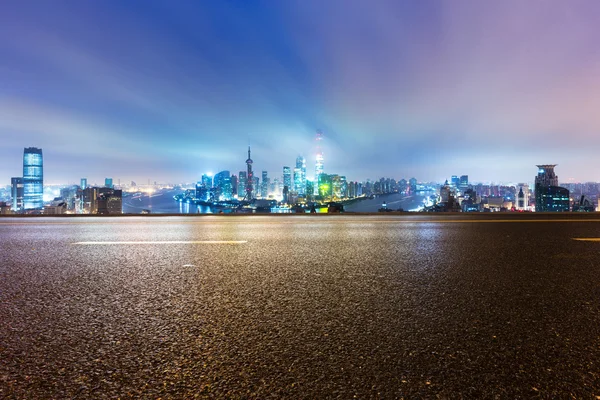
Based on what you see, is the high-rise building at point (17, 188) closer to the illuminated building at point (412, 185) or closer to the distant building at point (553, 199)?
the distant building at point (553, 199)

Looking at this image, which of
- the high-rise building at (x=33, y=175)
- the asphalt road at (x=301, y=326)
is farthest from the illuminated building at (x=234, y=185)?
the asphalt road at (x=301, y=326)

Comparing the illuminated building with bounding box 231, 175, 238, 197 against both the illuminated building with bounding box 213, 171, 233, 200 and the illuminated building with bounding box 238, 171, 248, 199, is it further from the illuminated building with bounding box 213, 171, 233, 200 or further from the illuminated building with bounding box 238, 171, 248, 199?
the illuminated building with bounding box 238, 171, 248, 199

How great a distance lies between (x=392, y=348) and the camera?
1.53 meters

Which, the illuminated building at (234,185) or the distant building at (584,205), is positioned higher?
the illuminated building at (234,185)

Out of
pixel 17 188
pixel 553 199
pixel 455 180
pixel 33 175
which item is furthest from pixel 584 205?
pixel 455 180

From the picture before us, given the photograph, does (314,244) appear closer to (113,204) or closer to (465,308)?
(465,308)

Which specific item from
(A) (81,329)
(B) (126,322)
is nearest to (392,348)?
(B) (126,322)

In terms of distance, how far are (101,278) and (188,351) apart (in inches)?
75.5

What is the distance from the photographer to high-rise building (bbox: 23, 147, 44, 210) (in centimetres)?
7038

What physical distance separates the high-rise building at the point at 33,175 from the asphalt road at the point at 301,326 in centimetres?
8799

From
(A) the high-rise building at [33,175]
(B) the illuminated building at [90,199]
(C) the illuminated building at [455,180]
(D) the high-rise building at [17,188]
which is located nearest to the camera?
(B) the illuminated building at [90,199]

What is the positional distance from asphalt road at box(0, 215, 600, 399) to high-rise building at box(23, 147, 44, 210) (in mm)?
87993

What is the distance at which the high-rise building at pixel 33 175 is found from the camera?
70.4 meters

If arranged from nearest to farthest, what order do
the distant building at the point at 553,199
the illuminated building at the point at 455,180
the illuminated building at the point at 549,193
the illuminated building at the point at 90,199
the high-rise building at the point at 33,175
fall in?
the distant building at the point at 553,199 → the illuminated building at the point at 549,193 → the illuminated building at the point at 90,199 → the high-rise building at the point at 33,175 → the illuminated building at the point at 455,180
